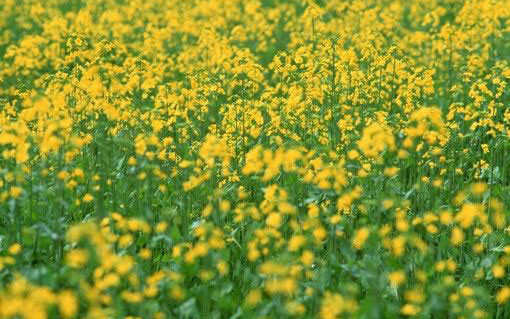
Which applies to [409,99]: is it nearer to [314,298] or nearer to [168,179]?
[168,179]

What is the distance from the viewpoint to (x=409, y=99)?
23.4 ft

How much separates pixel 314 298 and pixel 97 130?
369 centimetres

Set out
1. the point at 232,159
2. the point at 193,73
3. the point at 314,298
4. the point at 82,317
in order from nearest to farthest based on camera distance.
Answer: the point at 314,298, the point at 82,317, the point at 232,159, the point at 193,73

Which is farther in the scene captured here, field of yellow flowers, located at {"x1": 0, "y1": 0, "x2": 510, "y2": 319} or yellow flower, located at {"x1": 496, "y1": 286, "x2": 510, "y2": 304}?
field of yellow flowers, located at {"x1": 0, "y1": 0, "x2": 510, "y2": 319}

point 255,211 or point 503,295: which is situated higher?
point 255,211

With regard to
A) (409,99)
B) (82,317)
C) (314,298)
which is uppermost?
(409,99)

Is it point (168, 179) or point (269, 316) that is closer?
point (269, 316)

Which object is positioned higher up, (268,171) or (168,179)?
(268,171)

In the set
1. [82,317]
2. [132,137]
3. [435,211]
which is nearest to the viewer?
[82,317]

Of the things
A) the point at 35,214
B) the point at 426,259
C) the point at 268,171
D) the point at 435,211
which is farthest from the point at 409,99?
the point at 35,214

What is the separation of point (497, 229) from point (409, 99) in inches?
60.9

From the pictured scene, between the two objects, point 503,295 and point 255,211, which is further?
point 255,211

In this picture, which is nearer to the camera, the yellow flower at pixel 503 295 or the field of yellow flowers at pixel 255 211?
the yellow flower at pixel 503 295

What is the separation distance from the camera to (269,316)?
4742mm
